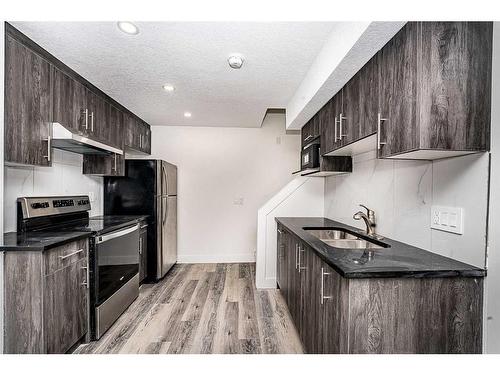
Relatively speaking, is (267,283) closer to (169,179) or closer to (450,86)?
(169,179)

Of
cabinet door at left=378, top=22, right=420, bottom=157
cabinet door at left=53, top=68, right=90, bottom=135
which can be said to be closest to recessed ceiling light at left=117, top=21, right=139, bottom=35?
cabinet door at left=53, top=68, right=90, bottom=135

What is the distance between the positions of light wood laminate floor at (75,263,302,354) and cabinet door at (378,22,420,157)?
1638 millimetres

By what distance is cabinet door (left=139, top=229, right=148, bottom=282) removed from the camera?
3154 millimetres

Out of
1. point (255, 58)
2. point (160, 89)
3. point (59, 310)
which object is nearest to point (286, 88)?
point (255, 58)

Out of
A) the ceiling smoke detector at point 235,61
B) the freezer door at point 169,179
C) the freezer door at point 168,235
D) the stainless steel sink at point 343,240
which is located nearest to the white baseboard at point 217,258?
the freezer door at point 168,235

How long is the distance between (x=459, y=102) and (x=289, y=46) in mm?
1135

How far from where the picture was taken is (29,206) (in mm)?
2051

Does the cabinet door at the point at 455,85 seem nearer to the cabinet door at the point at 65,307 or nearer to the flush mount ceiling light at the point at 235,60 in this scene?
the flush mount ceiling light at the point at 235,60

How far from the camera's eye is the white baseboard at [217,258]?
427 cm

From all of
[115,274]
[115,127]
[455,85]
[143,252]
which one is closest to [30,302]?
[115,274]

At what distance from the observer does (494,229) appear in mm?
1137

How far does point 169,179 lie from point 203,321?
6.61 ft

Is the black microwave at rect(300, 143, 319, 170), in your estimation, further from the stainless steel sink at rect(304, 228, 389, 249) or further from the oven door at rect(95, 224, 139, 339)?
the oven door at rect(95, 224, 139, 339)
